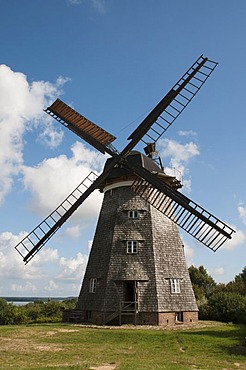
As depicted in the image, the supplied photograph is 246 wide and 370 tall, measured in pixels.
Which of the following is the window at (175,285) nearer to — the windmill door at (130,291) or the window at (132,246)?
the windmill door at (130,291)

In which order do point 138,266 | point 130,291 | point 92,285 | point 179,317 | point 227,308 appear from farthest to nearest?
point 227,308, point 92,285, point 130,291, point 138,266, point 179,317

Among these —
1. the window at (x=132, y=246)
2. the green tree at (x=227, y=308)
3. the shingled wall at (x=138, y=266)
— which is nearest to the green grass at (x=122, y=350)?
the shingled wall at (x=138, y=266)

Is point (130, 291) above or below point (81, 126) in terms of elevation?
below

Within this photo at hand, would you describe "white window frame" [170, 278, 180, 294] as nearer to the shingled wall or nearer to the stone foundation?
the shingled wall

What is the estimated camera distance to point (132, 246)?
23.5 m

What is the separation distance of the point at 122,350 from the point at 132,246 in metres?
10.3

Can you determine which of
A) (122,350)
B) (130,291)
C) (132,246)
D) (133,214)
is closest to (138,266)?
(132,246)

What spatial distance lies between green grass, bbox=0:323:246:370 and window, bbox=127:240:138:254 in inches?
236

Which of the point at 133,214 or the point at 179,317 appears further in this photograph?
the point at 133,214

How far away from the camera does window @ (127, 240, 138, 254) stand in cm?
2344

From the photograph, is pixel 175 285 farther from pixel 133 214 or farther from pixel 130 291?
pixel 133 214

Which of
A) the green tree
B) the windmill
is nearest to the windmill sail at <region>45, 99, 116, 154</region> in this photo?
the windmill

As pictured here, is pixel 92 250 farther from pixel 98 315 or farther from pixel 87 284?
pixel 98 315

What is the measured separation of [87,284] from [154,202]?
7.01 meters
